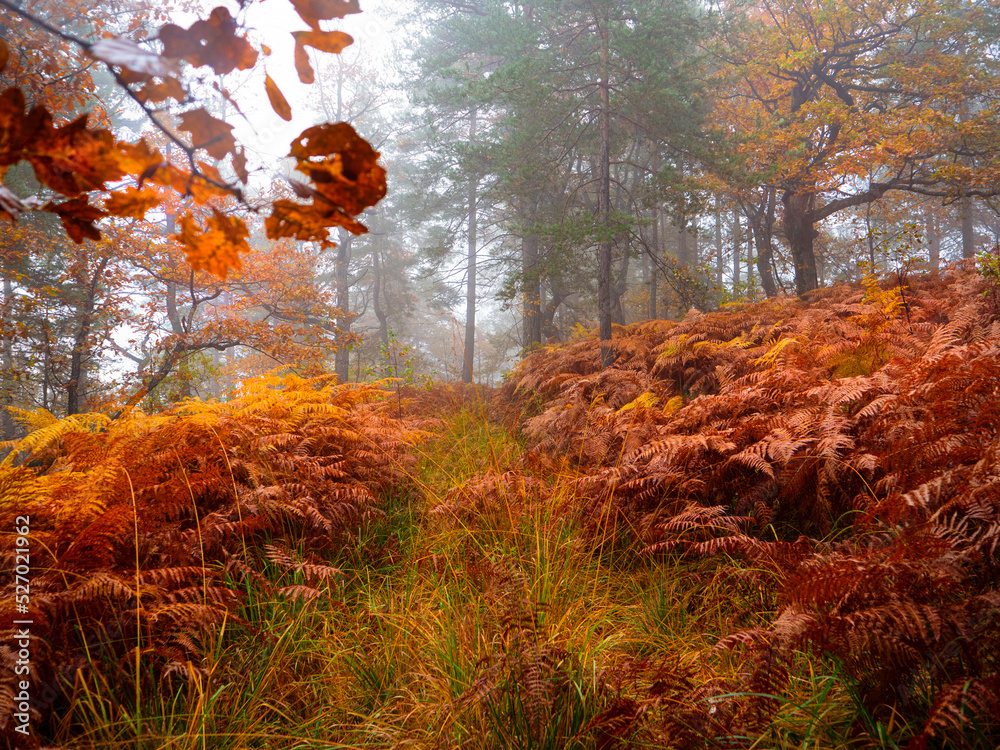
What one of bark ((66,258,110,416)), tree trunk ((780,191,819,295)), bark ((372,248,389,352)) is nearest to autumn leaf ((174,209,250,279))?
bark ((66,258,110,416))

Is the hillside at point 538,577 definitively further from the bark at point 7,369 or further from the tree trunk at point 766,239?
the tree trunk at point 766,239

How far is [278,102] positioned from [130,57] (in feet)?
0.72

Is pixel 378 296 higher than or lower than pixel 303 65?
higher

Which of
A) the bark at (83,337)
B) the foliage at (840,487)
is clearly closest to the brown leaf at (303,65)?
the foliage at (840,487)

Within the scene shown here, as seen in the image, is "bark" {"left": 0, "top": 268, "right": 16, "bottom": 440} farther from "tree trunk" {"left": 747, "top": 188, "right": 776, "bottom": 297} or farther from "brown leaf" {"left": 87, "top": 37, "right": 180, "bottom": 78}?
"tree trunk" {"left": 747, "top": 188, "right": 776, "bottom": 297}

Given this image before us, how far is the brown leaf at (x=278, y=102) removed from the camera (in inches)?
29.9

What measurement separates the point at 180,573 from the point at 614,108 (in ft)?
23.5

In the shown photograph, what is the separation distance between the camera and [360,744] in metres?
1.57

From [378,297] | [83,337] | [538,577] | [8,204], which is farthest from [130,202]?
[378,297]

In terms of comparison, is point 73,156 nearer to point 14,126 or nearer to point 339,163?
point 14,126

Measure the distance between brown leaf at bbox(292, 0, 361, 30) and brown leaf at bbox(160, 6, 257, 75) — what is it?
102 millimetres

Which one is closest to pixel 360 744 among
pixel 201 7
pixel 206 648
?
pixel 206 648

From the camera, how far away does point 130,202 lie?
753 millimetres

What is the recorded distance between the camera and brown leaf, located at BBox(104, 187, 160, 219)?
75cm
